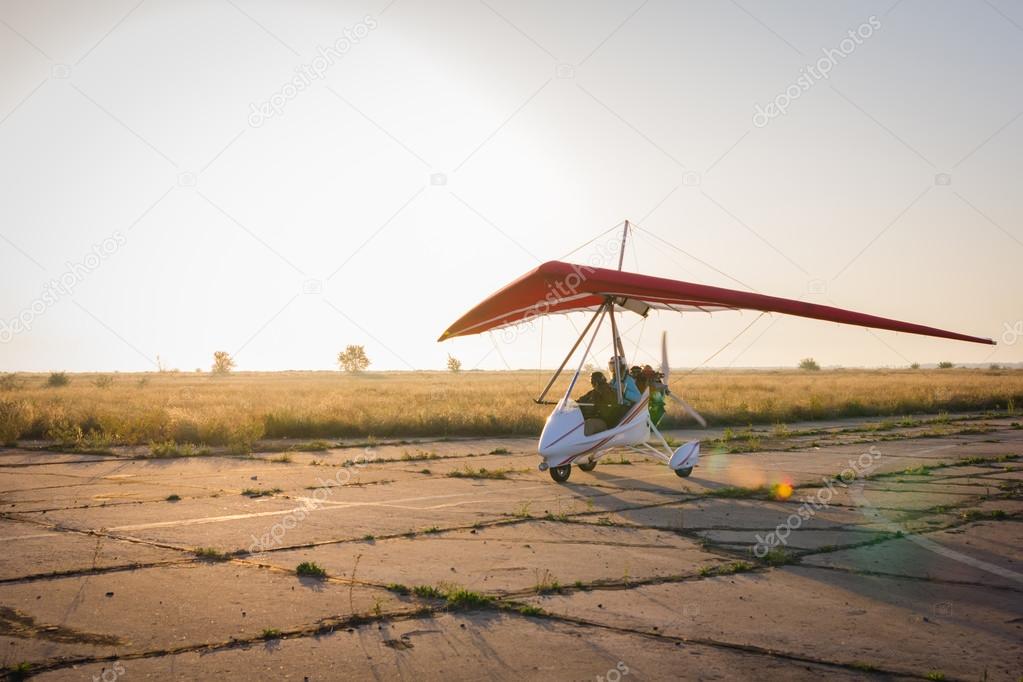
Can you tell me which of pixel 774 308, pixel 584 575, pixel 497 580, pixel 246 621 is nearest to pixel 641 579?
pixel 584 575

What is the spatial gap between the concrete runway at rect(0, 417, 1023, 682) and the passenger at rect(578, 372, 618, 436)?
3.60ft

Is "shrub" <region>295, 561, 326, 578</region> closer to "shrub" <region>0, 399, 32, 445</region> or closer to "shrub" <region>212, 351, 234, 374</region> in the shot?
"shrub" <region>0, 399, 32, 445</region>

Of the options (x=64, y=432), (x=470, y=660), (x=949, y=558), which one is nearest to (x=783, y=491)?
(x=949, y=558)

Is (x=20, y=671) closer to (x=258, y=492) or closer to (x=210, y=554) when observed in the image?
(x=210, y=554)

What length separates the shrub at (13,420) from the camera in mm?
19781

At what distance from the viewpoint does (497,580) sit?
6.86m

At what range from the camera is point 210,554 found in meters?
7.75

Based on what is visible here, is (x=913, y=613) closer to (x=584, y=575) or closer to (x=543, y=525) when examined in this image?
(x=584, y=575)

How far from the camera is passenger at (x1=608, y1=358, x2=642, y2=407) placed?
45.7 feet

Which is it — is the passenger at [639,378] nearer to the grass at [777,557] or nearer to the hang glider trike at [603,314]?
the hang glider trike at [603,314]

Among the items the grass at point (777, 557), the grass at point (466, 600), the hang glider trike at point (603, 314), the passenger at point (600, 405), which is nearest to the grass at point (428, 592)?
the grass at point (466, 600)

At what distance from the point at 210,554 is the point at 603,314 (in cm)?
836
